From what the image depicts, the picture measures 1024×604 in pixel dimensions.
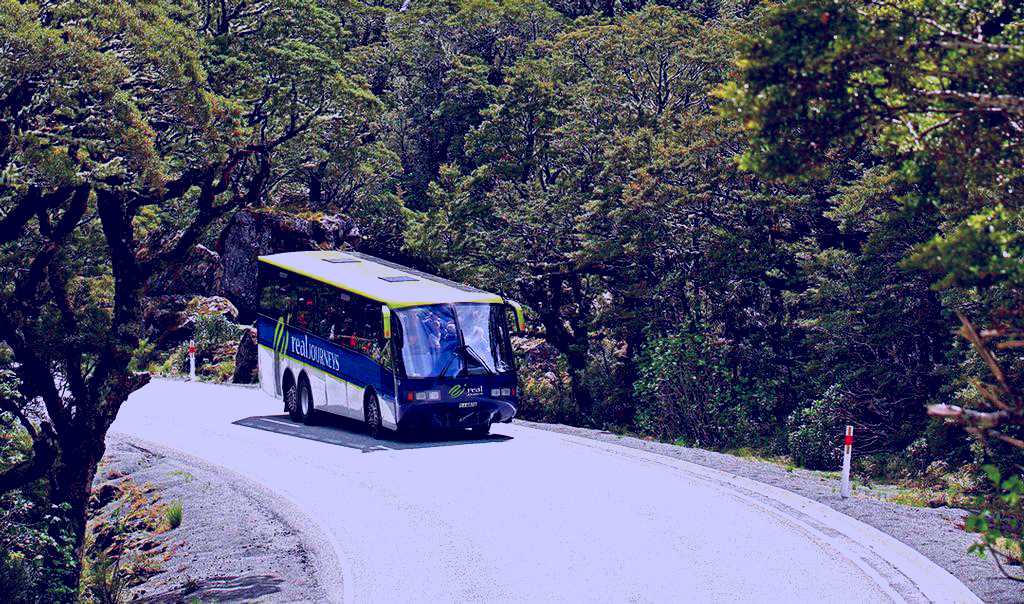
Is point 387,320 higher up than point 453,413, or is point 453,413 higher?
point 387,320

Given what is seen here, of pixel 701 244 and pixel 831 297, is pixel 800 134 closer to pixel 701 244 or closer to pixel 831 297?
pixel 831 297

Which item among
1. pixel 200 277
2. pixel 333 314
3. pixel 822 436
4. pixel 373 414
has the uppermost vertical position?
pixel 333 314

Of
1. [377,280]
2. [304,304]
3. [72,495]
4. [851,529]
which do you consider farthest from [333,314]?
[851,529]

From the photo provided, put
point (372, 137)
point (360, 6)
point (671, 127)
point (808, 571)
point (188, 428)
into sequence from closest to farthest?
1. point (808, 571)
2. point (188, 428)
3. point (671, 127)
4. point (372, 137)
5. point (360, 6)

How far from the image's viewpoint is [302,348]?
23859mm

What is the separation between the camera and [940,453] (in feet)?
70.8

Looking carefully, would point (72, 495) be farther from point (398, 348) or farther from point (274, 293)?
point (274, 293)

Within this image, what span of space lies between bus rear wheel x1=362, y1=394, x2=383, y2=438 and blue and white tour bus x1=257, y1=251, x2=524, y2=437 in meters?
0.02

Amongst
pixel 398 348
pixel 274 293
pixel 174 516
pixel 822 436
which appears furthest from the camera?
pixel 274 293

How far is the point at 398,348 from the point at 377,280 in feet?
7.39

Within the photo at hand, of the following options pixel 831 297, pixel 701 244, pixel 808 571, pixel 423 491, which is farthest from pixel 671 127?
pixel 808 571

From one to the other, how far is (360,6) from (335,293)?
138 feet

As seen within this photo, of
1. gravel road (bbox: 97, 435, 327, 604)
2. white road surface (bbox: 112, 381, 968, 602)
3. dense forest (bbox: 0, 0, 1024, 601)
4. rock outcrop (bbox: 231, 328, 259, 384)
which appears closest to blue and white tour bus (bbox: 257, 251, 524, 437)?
white road surface (bbox: 112, 381, 968, 602)

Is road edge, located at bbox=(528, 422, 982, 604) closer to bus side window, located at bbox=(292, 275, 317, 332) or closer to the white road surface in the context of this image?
the white road surface
